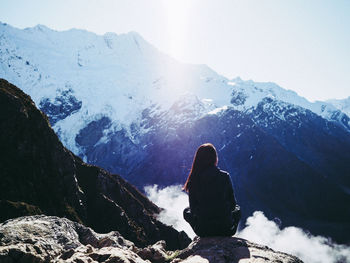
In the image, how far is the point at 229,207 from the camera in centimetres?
991

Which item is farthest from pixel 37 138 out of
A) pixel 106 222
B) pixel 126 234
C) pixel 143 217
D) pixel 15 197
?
pixel 143 217

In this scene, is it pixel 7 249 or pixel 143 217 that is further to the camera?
pixel 143 217

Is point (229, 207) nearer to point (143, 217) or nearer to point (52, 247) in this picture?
point (52, 247)

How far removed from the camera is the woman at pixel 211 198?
974 cm

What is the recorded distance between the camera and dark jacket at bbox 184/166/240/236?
31.9ft

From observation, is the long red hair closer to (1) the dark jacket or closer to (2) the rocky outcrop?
(1) the dark jacket

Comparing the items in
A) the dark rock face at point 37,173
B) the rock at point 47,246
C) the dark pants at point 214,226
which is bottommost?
the rock at point 47,246

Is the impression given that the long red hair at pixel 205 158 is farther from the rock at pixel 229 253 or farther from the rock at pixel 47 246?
the rock at pixel 47 246

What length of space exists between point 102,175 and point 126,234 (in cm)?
1452

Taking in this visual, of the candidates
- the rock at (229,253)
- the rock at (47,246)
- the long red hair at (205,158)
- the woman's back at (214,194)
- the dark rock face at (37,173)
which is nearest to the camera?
the rock at (47,246)

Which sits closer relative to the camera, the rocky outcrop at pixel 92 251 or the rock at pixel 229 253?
the rocky outcrop at pixel 92 251

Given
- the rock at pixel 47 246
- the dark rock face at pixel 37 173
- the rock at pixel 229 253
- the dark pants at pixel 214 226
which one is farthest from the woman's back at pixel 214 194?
the dark rock face at pixel 37 173

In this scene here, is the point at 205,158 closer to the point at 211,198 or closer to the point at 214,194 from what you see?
the point at 214,194

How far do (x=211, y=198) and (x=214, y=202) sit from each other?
15cm
